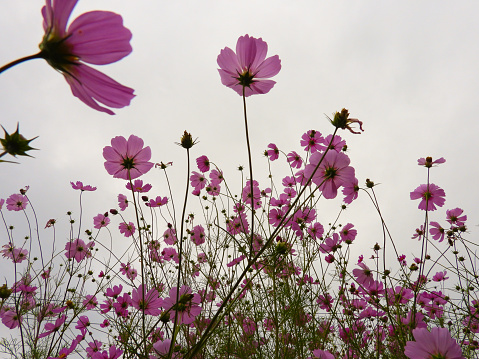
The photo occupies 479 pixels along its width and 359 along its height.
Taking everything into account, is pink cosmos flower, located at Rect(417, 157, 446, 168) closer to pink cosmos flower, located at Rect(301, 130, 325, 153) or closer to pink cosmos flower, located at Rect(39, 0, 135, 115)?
pink cosmos flower, located at Rect(301, 130, 325, 153)

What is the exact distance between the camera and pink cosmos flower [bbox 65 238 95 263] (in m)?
2.02

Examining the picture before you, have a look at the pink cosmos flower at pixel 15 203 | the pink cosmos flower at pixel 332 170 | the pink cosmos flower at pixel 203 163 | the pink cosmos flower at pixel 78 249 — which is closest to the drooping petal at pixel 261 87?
the pink cosmos flower at pixel 332 170

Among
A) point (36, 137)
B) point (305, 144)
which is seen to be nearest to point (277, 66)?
point (36, 137)

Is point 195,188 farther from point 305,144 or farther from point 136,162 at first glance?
point 136,162

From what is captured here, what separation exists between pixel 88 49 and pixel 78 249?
219 cm

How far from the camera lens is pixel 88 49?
0.97 feet

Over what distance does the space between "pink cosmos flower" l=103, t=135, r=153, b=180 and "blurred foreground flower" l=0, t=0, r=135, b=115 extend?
1.89 feet

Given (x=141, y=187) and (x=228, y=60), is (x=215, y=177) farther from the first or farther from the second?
(x=228, y=60)

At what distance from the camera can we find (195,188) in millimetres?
2008

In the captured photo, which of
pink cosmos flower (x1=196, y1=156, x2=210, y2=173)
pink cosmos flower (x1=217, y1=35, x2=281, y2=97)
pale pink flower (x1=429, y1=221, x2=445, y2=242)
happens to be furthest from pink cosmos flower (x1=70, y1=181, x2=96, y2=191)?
pale pink flower (x1=429, y1=221, x2=445, y2=242)

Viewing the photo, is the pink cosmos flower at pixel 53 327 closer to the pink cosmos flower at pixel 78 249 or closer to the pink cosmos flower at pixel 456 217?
the pink cosmos flower at pixel 78 249

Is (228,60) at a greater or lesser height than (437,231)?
lesser

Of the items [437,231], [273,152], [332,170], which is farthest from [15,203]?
[437,231]

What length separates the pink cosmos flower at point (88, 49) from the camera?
286 millimetres
